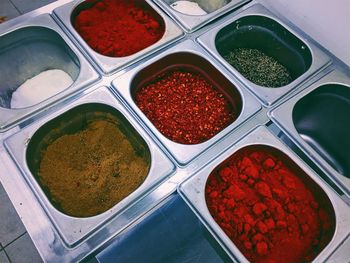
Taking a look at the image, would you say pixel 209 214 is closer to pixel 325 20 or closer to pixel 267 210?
pixel 267 210

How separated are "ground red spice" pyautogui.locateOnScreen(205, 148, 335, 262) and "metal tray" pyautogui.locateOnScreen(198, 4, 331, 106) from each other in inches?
15.1

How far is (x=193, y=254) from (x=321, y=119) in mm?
789

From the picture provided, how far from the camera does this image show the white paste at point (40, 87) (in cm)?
135

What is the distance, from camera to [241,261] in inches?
36.0

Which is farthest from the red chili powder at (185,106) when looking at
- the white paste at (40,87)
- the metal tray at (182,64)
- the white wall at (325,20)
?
the white wall at (325,20)

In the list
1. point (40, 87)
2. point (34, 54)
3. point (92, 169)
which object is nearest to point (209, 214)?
point (92, 169)

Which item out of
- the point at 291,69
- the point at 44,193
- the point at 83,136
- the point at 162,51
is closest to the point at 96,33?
the point at 162,51

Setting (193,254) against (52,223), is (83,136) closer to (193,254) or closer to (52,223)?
(52,223)

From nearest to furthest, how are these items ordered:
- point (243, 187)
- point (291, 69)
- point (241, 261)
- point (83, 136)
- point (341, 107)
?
1. point (241, 261)
2. point (243, 187)
3. point (83, 136)
4. point (341, 107)
5. point (291, 69)

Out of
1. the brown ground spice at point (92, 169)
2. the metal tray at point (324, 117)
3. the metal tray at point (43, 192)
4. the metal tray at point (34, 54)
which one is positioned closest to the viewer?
the metal tray at point (43, 192)

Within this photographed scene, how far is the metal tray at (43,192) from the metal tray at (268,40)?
0.46m

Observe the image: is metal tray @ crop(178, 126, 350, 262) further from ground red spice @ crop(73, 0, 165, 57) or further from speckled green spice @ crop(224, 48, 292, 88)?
ground red spice @ crop(73, 0, 165, 57)

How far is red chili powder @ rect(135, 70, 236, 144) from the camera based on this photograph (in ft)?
4.02

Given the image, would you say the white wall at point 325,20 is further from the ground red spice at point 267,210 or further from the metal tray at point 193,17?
the ground red spice at point 267,210
